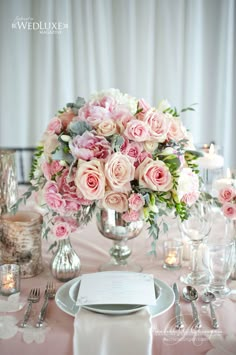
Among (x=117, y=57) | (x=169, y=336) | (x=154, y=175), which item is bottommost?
(x=169, y=336)

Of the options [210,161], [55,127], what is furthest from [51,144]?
[210,161]

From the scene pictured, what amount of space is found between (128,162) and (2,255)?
1.57 feet

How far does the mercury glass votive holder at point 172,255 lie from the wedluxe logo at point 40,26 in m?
2.38

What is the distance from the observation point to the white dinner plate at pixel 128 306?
38.5 inches

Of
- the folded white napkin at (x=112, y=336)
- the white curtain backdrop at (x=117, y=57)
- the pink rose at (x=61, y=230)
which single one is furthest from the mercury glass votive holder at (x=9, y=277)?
the white curtain backdrop at (x=117, y=57)

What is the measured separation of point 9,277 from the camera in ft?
3.65

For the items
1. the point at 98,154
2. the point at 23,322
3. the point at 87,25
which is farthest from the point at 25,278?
the point at 87,25

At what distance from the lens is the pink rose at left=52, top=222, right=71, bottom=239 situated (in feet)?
3.69

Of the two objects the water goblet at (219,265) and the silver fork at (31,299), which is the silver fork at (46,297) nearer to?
the silver fork at (31,299)

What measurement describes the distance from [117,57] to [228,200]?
2.35 metres

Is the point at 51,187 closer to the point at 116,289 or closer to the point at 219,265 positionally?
the point at 116,289

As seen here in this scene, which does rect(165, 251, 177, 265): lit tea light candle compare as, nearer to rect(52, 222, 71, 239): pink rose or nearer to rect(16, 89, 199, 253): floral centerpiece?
rect(16, 89, 199, 253): floral centerpiece

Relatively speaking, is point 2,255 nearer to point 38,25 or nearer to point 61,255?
point 61,255

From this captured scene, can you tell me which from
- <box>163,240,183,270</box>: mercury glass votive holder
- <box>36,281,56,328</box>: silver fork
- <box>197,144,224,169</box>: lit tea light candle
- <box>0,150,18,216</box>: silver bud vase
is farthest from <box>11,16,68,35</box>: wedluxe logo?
<box>36,281,56,328</box>: silver fork
